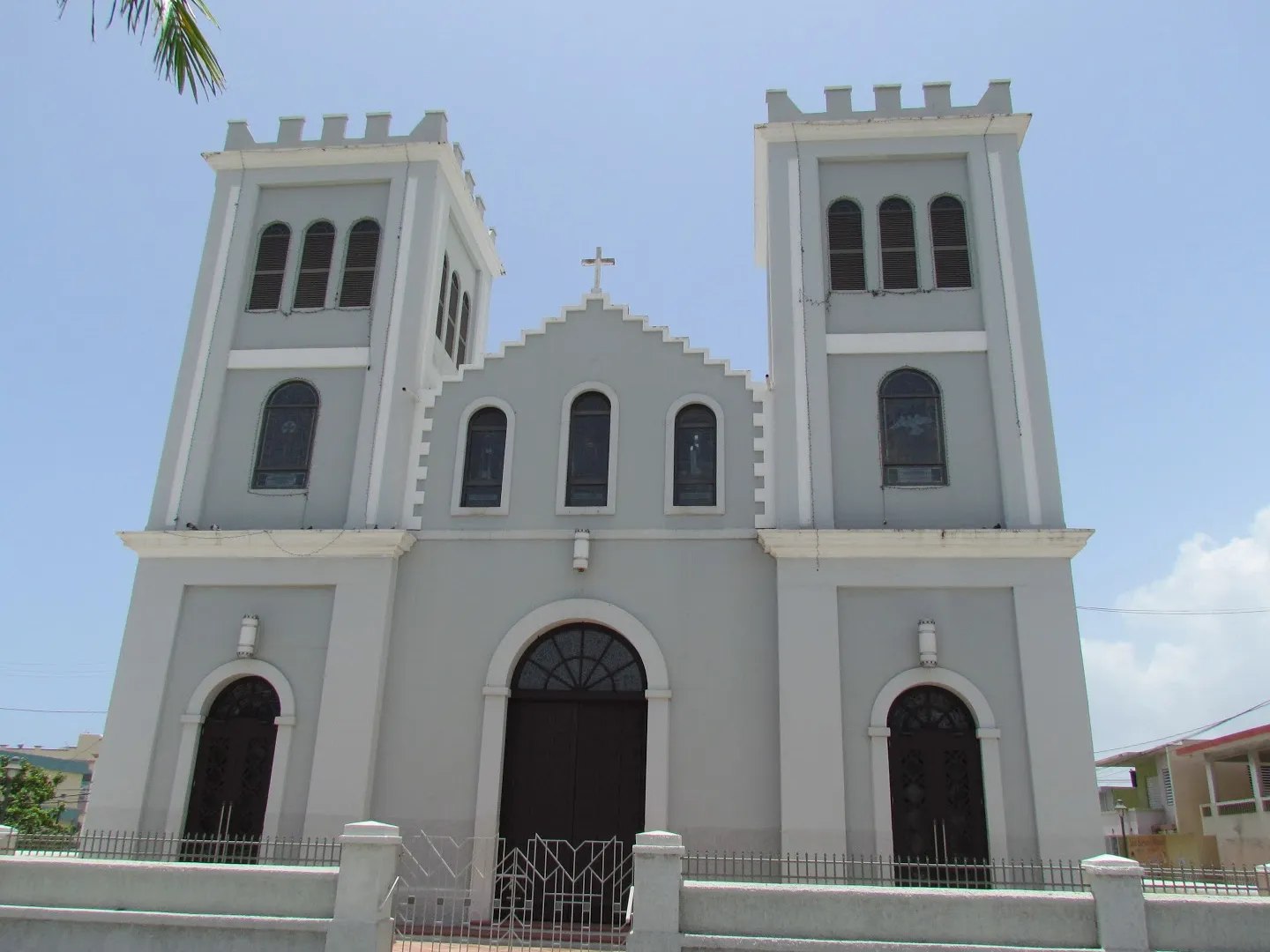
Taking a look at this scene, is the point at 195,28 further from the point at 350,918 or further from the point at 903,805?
the point at 903,805

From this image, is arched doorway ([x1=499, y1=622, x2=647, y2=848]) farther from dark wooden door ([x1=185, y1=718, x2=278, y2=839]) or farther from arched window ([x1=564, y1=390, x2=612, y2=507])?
dark wooden door ([x1=185, y1=718, x2=278, y2=839])

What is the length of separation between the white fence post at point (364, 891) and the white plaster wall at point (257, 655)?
422 centimetres

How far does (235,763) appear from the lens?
1421 cm

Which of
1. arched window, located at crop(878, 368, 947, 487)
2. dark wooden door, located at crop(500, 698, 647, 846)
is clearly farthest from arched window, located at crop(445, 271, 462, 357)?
arched window, located at crop(878, 368, 947, 487)

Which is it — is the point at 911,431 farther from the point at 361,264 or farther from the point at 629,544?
the point at 361,264

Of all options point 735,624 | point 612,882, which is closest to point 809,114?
point 735,624

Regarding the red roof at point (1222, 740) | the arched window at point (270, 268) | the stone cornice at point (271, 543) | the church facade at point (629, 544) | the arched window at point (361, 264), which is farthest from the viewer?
the red roof at point (1222, 740)

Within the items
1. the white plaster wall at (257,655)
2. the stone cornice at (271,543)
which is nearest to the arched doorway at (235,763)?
the white plaster wall at (257,655)

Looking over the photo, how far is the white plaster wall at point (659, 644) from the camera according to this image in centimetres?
1346

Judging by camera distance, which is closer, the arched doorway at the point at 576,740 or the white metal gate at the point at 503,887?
the white metal gate at the point at 503,887

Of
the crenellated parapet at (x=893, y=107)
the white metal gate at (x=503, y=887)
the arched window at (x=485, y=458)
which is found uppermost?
the crenellated parapet at (x=893, y=107)

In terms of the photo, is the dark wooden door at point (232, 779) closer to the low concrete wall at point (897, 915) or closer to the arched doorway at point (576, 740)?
the arched doorway at point (576, 740)

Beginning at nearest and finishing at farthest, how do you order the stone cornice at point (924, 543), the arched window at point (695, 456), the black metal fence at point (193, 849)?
the black metal fence at point (193, 849) → the stone cornice at point (924, 543) → the arched window at point (695, 456)

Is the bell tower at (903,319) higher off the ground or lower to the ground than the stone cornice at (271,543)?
higher
